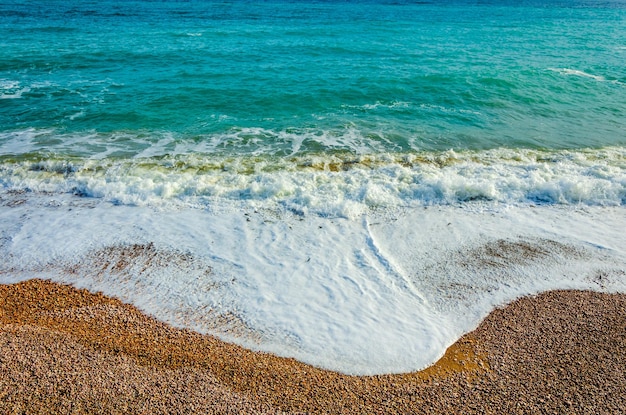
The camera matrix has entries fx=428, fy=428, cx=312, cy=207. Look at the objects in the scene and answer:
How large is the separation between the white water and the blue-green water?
139 cm

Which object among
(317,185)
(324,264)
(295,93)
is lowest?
(324,264)

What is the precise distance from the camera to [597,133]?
1644 cm

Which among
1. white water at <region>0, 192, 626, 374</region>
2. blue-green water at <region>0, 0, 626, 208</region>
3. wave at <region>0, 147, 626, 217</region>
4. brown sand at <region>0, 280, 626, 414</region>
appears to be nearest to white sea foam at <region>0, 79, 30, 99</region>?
blue-green water at <region>0, 0, 626, 208</region>

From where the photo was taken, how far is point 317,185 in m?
12.2

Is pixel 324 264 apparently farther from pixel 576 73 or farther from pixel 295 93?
pixel 576 73

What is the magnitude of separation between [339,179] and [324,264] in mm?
4015

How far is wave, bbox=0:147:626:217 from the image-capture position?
1152 centimetres

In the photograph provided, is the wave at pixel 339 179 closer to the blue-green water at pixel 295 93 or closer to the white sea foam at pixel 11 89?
the blue-green water at pixel 295 93

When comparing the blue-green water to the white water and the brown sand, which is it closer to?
the white water

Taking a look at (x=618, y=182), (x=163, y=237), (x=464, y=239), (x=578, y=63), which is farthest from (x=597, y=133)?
(x=163, y=237)

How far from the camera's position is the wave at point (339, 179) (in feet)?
37.8

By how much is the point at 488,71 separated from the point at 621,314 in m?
19.0

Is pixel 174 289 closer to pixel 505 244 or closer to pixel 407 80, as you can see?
pixel 505 244

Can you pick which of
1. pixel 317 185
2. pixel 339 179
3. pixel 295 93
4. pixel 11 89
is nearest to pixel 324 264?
pixel 317 185
